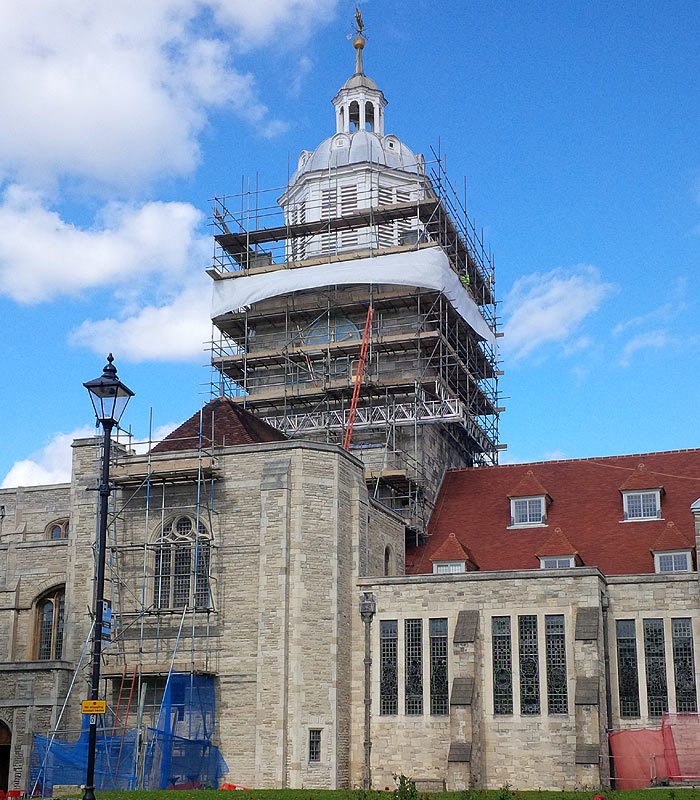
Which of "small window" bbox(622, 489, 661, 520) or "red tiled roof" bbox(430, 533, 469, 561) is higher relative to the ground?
"small window" bbox(622, 489, 661, 520)

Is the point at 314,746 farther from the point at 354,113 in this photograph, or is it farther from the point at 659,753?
the point at 354,113

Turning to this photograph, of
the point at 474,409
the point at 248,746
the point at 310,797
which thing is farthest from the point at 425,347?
the point at 310,797

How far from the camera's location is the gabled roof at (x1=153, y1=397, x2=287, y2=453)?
1537 inches

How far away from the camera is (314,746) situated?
3422cm

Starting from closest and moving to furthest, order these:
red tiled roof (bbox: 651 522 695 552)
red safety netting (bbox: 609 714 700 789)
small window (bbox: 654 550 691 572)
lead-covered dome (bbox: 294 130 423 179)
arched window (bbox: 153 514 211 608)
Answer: red safety netting (bbox: 609 714 700 789) < arched window (bbox: 153 514 211 608) < small window (bbox: 654 550 691 572) < red tiled roof (bbox: 651 522 695 552) < lead-covered dome (bbox: 294 130 423 179)

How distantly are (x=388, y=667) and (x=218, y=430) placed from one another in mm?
10073

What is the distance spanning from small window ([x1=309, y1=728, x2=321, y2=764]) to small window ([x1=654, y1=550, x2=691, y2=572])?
12.6 meters

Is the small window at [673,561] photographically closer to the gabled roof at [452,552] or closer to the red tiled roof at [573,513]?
the red tiled roof at [573,513]

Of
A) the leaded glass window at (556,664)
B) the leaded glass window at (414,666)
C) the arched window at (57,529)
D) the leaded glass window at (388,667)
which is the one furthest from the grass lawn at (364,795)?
the arched window at (57,529)

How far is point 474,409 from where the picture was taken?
53.6 metres

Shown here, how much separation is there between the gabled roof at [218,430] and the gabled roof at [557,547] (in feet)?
34.9

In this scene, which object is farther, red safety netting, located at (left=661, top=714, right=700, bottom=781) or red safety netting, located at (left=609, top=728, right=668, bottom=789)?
red safety netting, located at (left=609, top=728, right=668, bottom=789)

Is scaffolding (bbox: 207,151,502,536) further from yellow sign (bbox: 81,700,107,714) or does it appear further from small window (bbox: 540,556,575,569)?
yellow sign (bbox: 81,700,107,714)

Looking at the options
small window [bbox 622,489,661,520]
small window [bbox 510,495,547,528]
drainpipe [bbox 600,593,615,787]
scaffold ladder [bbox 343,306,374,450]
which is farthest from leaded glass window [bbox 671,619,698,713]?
scaffold ladder [bbox 343,306,374,450]
